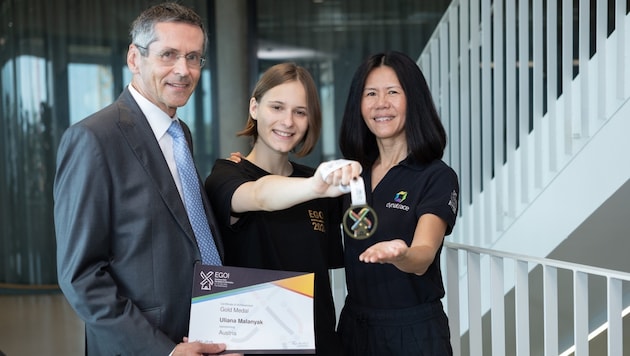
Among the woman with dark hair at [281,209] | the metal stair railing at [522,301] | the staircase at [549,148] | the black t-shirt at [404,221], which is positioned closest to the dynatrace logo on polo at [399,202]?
the black t-shirt at [404,221]

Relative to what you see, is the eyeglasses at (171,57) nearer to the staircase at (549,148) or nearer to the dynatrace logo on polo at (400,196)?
the dynatrace logo on polo at (400,196)

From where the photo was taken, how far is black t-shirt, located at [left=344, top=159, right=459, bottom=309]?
2.06 m

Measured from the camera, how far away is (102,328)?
169 centimetres

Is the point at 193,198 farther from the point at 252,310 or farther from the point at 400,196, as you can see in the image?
the point at 400,196

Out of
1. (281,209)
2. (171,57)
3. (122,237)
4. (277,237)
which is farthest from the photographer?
(277,237)

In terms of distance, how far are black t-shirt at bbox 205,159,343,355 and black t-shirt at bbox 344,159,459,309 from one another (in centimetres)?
12

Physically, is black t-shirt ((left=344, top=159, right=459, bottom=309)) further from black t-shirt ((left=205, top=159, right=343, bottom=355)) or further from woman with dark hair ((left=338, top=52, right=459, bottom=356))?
black t-shirt ((left=205, top=159, right=343, bottom=355))

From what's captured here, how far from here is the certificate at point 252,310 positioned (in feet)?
5.90

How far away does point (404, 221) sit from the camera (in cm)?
209

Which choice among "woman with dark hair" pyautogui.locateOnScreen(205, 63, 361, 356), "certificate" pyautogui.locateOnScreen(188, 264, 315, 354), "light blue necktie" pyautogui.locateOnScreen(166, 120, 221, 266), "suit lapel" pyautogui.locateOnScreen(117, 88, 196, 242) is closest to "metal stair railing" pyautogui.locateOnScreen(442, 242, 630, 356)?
"woman with dark hair" pyautogui.locateOnScreen(205, 63, 361, 356)

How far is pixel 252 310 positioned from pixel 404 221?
0.52 metres

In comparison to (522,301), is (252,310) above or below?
above

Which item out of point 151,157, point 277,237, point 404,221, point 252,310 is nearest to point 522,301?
point 404,221

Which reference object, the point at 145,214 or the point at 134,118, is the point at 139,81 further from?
the point at 145,214
